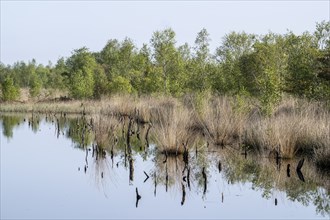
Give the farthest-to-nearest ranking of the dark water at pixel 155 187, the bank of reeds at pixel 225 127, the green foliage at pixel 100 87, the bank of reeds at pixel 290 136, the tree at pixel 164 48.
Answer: the green foliage at pixel 100 87
the tree at pixel 164 48
the bank of reeds at pixel 225 127
the bank of reeds at pixel 290 136
the dark water at pixel 155 187

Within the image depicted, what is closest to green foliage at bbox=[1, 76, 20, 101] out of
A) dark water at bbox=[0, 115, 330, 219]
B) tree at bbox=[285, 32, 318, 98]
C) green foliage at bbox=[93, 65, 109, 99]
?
green foliage at bbox=[93, 65, 109, 99]

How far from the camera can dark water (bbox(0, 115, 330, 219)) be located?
8.17 metres

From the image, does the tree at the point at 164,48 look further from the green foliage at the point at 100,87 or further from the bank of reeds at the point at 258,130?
the bank of reeds at the point at 258,130

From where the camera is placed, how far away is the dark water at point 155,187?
26.8ft

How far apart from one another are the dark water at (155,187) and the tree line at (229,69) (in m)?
4.62

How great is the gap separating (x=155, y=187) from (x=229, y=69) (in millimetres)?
20101

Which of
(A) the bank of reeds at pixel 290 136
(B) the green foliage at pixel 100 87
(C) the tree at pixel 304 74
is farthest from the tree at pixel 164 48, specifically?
(A) the bank of reeds at pixel 290 136

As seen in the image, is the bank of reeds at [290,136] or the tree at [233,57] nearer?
the bank of reeds at [290,136]

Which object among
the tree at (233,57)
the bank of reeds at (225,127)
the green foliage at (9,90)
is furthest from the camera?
the green foliage at (9,90)

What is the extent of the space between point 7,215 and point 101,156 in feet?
19.7

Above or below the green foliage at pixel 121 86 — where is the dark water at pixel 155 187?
below

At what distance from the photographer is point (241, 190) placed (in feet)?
31.7

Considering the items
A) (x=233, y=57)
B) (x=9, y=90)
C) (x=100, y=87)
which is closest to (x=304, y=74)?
(x=233, y=57)

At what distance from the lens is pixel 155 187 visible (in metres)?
9.83
